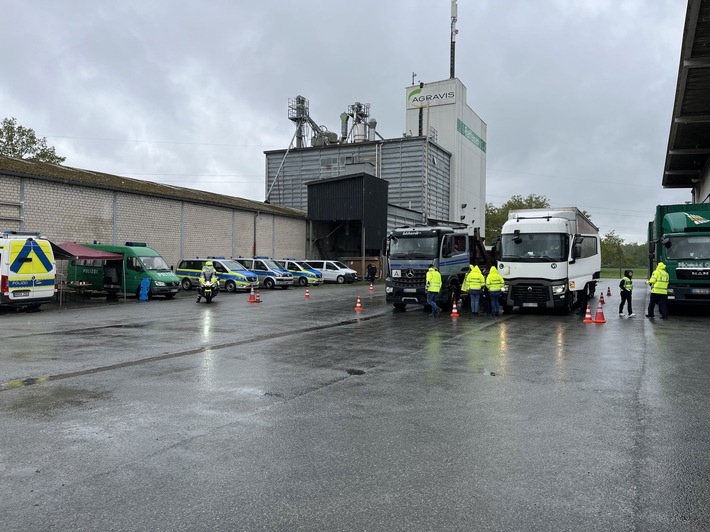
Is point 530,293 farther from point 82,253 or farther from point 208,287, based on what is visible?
point 82,253

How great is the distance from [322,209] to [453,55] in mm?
26315

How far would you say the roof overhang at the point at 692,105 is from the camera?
1467 centimetres

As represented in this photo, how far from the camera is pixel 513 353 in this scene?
1002cm

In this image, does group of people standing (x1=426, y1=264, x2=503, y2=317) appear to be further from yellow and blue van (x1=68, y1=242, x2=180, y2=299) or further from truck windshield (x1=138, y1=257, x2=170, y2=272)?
truck windshield (x1=138, y1=257, x2=170, y2=272)

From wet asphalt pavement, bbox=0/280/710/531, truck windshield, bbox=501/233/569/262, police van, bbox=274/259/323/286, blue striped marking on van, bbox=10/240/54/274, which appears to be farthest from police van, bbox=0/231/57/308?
police van, bbox=274/259/323/286

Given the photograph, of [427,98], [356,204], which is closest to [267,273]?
[356,204]

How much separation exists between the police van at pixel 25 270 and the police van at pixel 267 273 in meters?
13.8

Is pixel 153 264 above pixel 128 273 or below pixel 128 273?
above

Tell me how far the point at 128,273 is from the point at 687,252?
2106cm

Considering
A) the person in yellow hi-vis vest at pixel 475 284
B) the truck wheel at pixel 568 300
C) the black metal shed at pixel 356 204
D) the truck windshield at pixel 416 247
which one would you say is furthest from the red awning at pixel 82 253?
the black metal shed at pixel 356 204

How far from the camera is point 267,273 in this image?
105ft

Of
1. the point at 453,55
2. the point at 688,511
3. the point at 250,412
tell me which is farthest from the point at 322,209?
the point at 688,511

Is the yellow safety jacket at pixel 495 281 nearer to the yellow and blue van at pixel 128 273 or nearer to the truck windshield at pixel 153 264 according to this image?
the yellow and blue van at pixel 128 273

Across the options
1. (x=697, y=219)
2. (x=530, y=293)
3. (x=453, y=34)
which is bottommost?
(x=530, y=293)
